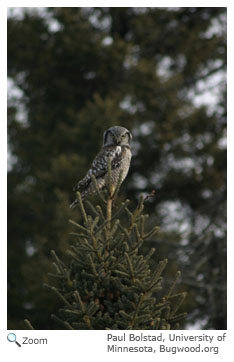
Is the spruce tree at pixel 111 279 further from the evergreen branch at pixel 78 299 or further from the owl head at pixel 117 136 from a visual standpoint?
the owl head at pixel 117 136

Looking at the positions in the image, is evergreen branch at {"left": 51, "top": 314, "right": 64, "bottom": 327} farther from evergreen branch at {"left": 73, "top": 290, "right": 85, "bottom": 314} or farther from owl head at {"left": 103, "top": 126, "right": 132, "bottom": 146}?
owl head at {"left": 103, "top": 126, "right": 132, "bottom": 146}

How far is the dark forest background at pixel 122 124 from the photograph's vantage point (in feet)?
32.3

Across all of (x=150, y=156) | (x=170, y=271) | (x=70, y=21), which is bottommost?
(x=170, y=271)

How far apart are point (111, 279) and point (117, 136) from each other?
247 cm

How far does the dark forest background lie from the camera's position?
387 inches

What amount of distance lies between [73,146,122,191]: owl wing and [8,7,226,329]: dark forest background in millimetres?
4042

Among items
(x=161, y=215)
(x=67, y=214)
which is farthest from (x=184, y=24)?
(x=67, y=214)

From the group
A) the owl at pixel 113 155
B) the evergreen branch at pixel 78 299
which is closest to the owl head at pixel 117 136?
the owl at pixel 113 155

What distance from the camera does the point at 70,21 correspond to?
36.0 ft

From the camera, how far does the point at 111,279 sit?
120 inches

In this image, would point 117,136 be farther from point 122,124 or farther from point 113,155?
point 122,124

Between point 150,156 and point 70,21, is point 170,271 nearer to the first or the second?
point 150,156
